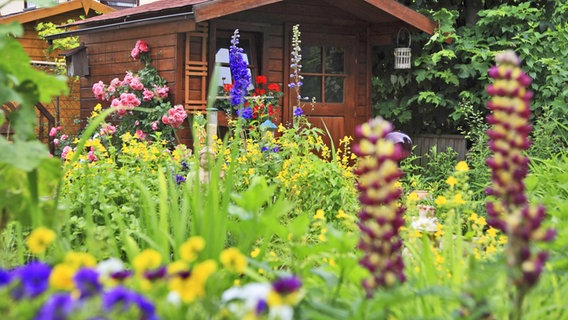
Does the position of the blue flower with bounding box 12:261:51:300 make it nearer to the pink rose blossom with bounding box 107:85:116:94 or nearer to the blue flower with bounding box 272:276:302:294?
the blue flower with bounding box 272:276:302:294

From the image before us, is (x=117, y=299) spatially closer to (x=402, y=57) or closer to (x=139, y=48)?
(x=139, y=48)

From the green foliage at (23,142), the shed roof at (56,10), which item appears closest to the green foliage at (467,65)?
the shed roof at (56,10)

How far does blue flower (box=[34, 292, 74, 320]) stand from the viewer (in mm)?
1083

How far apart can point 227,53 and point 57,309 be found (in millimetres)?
7907

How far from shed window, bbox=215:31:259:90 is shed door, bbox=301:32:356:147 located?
0.66 metres

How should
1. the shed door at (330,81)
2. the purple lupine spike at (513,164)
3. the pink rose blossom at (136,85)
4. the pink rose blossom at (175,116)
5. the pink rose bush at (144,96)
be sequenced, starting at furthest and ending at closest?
1. the shed door at (330,81)
2. the pink rose blossom at (136,85)
3. the pink rose bush at (144,96)
4. the pink rose blossom at (175,116)
5. the purple lupine spike at (513,164)

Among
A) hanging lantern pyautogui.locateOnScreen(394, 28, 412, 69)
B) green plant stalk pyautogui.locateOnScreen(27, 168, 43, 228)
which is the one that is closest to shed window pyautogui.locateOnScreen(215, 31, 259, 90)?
hanging lantern pyautogui.locateOnScreen(394, 28, 412, 69)

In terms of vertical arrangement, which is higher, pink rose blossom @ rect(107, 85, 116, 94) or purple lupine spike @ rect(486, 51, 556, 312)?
pink rose blossom @ rect(107, 85, 116, 94)

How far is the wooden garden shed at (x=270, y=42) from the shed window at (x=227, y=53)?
0.01 meters

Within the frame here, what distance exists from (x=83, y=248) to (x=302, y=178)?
174 centimetres

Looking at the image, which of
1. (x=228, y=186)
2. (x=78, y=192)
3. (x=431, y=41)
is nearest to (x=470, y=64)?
(x=431, y=41)

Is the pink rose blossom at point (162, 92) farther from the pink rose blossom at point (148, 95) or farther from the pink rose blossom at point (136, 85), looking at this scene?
the pink rose blossom at point (136, 85)

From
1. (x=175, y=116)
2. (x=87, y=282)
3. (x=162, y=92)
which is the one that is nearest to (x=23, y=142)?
(x=87, y=282)

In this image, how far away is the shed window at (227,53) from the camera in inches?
346
